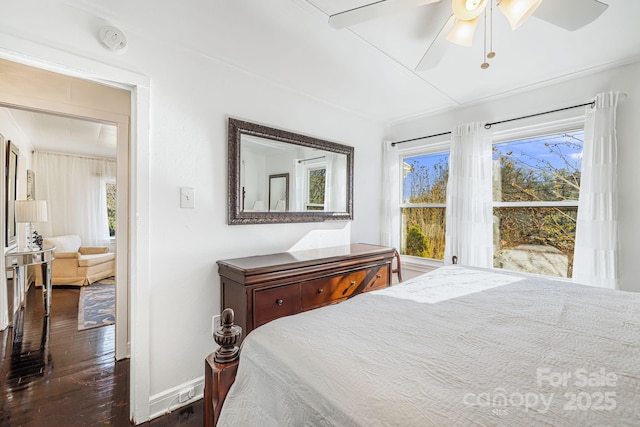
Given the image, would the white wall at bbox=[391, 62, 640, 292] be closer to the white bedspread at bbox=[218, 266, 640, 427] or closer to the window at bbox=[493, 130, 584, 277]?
the window at bbox=[493, 130, 584, 277]

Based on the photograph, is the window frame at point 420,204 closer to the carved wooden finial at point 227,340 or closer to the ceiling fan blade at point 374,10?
the ceiling fan blade at point 374,10

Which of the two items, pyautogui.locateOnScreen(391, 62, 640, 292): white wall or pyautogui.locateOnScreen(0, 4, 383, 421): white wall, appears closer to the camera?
pyautogui.locateOnScreen(0, 4, 383, 421): white wall

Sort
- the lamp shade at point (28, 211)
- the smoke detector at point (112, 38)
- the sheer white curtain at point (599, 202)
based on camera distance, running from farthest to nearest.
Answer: the lamp shade at point (28, 211)
the sheer white curtain at point (599, 202)
the smoke detector at point (112, 38)

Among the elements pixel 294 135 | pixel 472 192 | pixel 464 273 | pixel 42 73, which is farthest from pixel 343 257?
pixel 42 73

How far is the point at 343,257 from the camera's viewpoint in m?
2.42

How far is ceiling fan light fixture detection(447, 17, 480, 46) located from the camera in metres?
1.46

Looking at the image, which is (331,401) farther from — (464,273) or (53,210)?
(53,210)

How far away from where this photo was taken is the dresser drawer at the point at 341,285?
2.20 m

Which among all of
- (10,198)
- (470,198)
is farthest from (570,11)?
(10,198)

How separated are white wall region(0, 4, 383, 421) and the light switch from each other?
0.03 metres

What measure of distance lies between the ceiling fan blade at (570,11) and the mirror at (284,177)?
185 centimetres

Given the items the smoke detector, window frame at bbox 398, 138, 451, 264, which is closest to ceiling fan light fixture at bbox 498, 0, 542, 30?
window frame at bbox 398, 138, 451, 264

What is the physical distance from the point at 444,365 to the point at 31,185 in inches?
285

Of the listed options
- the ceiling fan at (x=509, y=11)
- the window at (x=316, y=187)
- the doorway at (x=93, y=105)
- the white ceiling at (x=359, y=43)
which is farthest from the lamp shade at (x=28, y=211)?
the ceiling fan at (x=509, y=11)
